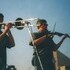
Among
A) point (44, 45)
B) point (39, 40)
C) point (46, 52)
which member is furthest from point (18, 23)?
point (46, 52)

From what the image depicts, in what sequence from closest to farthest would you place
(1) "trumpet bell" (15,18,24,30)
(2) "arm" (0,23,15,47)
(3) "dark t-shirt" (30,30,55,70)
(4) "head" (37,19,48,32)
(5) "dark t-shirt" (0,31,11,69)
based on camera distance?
(3) "dark t-shirt" (30,30,55,70), (5) "dark t-shirt" (0,31,11,69), (2) "arm" (0,23,15,47), (4) "head" (37,19,48,32), (1) "trumpet bell" (15,18,24,30)

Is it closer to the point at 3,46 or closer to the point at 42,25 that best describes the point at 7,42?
the point at 3,46

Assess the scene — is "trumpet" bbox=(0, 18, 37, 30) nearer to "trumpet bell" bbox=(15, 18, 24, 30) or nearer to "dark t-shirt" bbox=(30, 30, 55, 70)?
"trumpet bell" bbox=(15, 18, 24, 30)

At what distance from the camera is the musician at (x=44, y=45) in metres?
11.5

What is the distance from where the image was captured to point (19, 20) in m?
12.9

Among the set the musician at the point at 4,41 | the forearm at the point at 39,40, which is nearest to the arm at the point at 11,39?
the musician at the point at 4,41

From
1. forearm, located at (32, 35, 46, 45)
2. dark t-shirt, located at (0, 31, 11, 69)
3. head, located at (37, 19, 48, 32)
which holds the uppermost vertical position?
head, located at (37, 19, 48, 32)

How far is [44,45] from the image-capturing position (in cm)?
1173

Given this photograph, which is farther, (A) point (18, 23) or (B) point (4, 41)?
(A) point (18, 23)

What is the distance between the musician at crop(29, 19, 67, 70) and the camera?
455 inches

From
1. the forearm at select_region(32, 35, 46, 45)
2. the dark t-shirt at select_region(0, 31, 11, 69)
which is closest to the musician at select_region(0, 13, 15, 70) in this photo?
the dark t-shirt at select_region(0, 31, 11, 69)

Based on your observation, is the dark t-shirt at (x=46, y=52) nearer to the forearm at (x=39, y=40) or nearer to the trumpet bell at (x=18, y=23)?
the forearm at (x=39, y=40)

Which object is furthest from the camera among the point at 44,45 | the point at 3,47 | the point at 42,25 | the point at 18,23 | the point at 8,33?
the point at 18,23

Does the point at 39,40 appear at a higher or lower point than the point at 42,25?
lower
